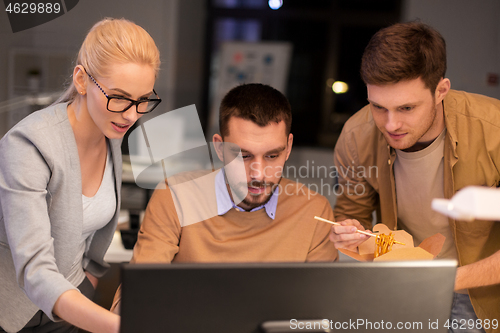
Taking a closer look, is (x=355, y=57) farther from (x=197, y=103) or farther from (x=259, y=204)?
(x=259, y=204)

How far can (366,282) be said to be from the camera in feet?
2.18

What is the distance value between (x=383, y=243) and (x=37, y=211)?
0.88 m

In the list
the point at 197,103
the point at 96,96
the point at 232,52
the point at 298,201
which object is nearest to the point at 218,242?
the point at 298,201

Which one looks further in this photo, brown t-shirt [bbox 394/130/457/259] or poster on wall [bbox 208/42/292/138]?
poster on wall [bbox 208/42/292/138]

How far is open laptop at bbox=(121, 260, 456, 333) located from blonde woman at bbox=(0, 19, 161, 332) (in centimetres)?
34

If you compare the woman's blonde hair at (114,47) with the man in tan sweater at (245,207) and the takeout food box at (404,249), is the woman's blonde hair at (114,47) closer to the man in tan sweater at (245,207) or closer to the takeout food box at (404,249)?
the man in tan sweater at (245,207)

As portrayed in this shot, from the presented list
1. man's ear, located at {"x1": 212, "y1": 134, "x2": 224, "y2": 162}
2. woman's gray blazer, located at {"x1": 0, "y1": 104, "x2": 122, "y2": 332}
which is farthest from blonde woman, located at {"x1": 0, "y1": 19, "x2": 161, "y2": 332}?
man's ear, located at {"x1": 212, "y1": 134, "x2": 224, "y2": 162}

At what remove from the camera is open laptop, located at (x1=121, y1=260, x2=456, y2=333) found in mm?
625

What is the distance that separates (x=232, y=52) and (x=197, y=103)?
1.48m

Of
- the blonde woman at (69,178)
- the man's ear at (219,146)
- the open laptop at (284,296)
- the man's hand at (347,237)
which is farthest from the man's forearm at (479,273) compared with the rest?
the blonde woman at (69,178)

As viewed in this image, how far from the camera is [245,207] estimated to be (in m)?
1.45

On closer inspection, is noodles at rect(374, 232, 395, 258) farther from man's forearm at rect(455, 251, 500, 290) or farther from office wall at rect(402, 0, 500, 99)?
office wall at rect(402, 0, 500, 99)

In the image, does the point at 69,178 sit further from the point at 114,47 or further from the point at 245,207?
the point at 245,207

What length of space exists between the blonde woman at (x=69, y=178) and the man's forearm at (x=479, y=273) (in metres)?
0.97
